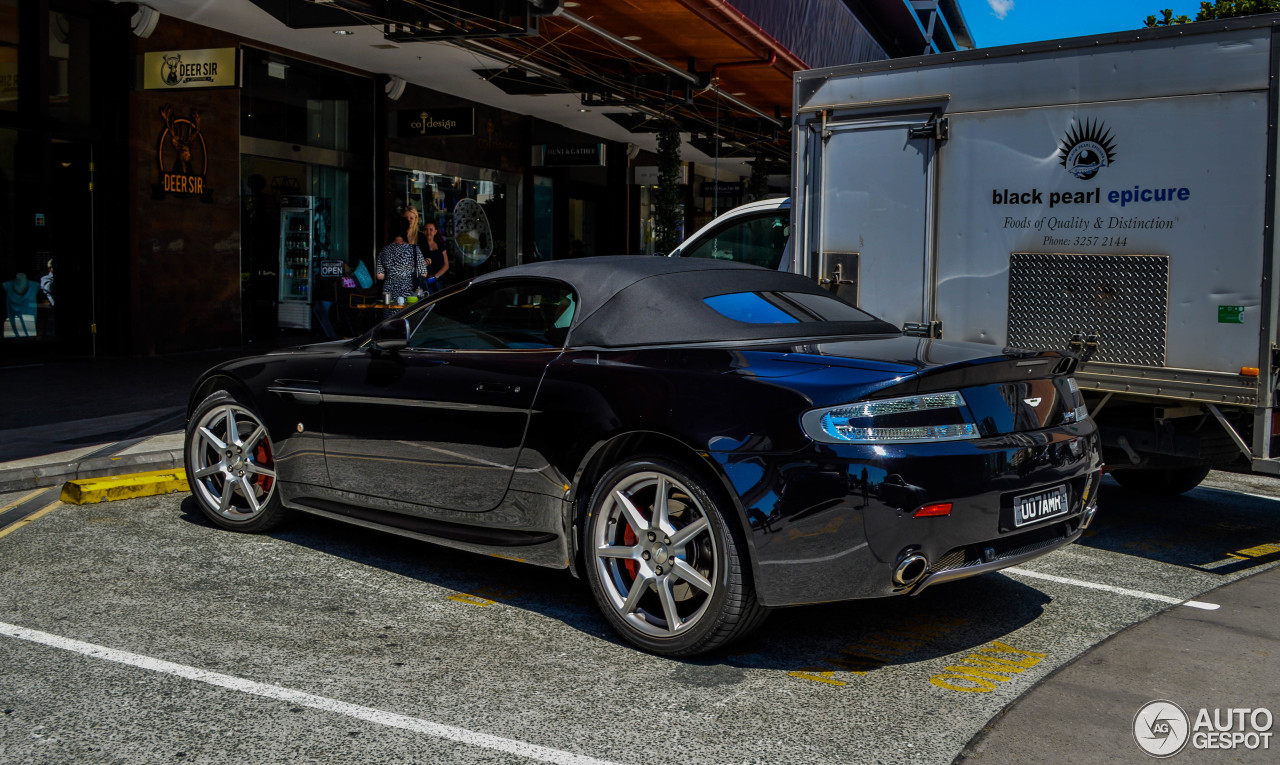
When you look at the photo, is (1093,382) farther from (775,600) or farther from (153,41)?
(153,41)

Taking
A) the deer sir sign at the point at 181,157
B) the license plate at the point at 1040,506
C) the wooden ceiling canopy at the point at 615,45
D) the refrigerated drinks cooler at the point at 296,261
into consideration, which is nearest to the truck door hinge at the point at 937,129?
the license plate at the point at 1040,506

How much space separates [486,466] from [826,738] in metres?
1.95

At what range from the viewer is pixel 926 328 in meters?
7.03

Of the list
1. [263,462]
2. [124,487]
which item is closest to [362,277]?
[124,487]

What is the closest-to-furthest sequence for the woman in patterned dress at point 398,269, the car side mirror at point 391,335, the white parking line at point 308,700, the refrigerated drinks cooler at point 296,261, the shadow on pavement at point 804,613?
the white parking line at point 308,700 < the shadow on pavement at point 804,613 < the car side mirror at point 391,335 < the woman in patterned dress at point 398,269 < the refrigerated drinks cooler at point 296,261

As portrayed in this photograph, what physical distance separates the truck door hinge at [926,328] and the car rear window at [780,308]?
1756 millimetres

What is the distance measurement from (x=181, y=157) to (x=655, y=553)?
12303 millimetres

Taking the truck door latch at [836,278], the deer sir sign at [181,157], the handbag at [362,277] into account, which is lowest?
the truck door latch at [836,278]

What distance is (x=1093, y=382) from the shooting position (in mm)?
6250

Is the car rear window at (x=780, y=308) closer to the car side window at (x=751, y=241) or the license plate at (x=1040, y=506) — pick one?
the license plate at (x=1040, y=506)

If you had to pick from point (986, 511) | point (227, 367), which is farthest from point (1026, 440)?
point (227, 367)

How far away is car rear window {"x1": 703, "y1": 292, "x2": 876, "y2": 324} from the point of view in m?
4.82

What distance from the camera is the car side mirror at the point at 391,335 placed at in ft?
17.6

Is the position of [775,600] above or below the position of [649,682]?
above
